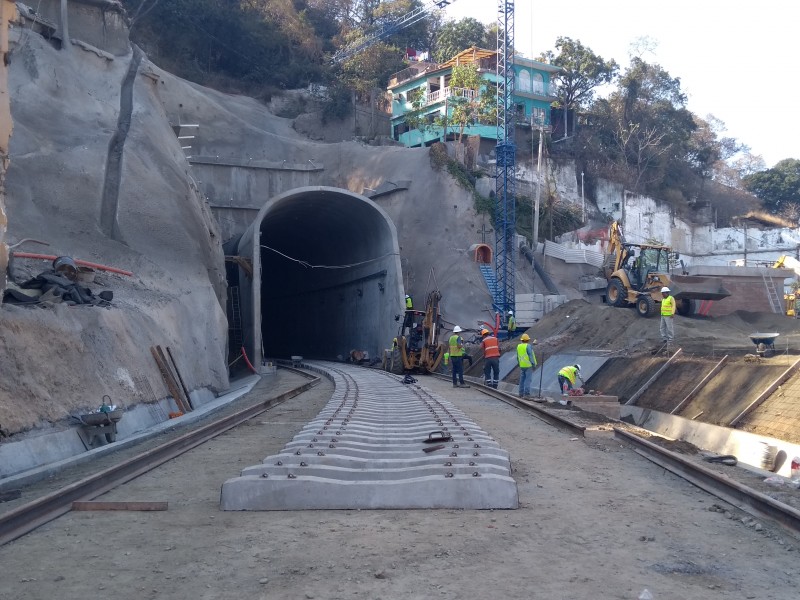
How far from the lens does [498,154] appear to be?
130 ft

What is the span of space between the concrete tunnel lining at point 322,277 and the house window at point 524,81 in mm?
23336

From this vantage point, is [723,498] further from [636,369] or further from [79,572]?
[636,369]

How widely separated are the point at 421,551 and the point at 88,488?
3163mm

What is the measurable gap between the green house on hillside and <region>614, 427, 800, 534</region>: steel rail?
4286 centimetres

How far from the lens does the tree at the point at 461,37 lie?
5776cm

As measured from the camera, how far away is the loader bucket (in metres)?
24.0

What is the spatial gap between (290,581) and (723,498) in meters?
3.78

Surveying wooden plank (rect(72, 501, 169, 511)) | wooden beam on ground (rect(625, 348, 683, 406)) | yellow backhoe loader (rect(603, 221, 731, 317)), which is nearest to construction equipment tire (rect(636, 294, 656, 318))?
yellow backhoe loader (rect(603, 221, 731, 317))

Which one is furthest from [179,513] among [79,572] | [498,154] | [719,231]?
[719,231]

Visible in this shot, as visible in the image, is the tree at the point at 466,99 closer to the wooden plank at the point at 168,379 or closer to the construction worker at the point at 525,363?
the construction worker at the point at 525,363

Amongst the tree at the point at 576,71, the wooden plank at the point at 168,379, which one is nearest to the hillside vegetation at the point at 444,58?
the tree at the point at 576,71

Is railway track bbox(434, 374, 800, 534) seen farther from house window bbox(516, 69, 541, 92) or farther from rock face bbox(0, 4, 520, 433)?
house window bbox(516, 69, 541, 92)

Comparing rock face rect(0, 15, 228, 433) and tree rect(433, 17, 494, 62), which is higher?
tree rect(433, 17, 494, 62)

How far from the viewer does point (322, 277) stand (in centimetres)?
3941
